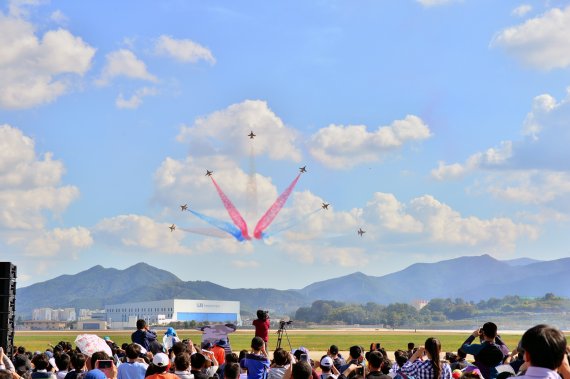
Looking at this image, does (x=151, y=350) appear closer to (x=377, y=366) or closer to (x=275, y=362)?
(x=275, y=362)

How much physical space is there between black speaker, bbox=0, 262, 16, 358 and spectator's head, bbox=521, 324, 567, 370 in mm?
18469

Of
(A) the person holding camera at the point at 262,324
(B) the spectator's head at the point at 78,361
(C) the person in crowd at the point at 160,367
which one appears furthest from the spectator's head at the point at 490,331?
(A) the person holding camera at the point at 262,324

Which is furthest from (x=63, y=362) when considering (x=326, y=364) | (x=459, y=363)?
(x=459, y=363)

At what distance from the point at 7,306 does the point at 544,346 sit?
19.4 metres

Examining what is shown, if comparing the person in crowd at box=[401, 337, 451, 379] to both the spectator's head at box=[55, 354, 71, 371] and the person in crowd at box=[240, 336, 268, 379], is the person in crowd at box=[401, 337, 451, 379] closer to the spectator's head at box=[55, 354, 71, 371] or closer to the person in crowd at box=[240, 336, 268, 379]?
the person in crowd at box=[240, 336, 268, 379]

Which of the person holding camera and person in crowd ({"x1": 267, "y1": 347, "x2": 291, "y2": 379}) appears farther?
the person holding camera

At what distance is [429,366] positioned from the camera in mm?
12297

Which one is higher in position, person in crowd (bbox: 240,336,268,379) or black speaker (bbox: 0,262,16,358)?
black speaker (bbox: 0,262,16,358)

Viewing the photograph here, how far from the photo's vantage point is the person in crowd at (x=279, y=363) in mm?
13398

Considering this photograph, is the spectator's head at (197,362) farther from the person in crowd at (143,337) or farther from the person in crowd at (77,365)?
the person in crowd at (143,337)

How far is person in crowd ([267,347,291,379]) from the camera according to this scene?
44.0 feet

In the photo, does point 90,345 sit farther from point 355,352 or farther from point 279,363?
point 355,352

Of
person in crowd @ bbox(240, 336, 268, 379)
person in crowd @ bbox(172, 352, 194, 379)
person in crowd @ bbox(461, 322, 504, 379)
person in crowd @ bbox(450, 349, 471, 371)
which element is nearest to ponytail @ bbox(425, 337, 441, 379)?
person in crowd @ bbox(461, 322, 504, 379)

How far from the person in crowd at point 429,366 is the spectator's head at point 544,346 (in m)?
5.01
